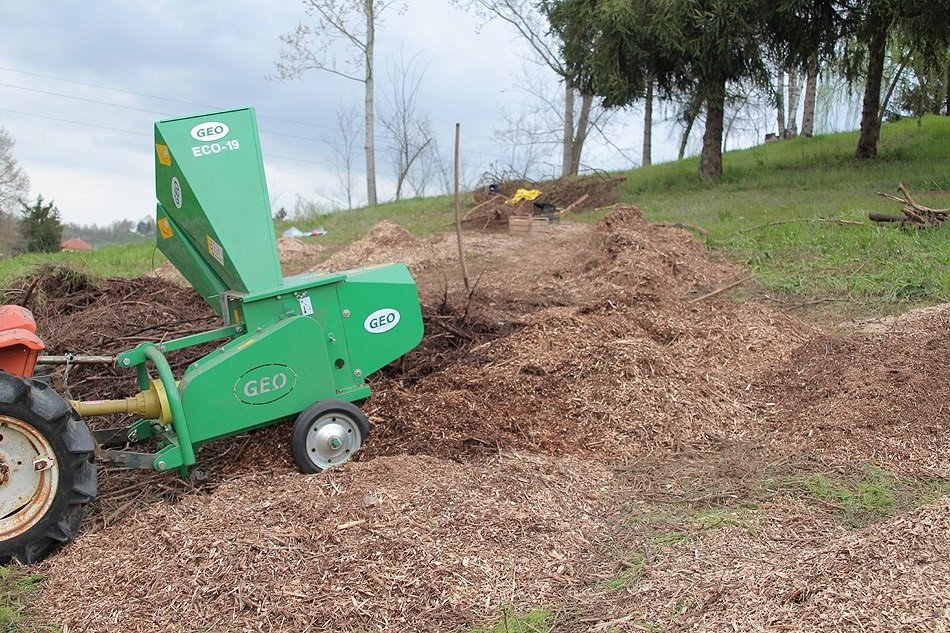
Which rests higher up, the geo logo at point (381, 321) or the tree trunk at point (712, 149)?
the tree trunk at point (712, 149)

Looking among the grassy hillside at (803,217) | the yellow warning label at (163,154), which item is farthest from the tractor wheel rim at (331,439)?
the grassy hillside at (803,217)

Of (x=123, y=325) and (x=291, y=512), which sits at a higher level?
(x=123, y=325)

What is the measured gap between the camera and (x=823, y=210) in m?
12.2

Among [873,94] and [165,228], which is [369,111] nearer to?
[873,94]

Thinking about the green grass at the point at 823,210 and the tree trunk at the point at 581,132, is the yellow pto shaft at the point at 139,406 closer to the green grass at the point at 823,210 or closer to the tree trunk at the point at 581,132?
the green grass at the point at 823,210

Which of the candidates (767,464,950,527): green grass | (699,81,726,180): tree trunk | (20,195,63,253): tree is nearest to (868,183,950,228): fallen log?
(767,464,950,527): green grass

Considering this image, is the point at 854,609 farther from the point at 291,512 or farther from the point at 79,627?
the point at 79,627

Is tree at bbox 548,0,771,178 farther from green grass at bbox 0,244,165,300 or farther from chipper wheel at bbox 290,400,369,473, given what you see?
chipper wheel at bbox 290,400,369,473

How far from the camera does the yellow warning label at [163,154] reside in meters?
4.61

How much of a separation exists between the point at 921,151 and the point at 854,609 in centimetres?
1659

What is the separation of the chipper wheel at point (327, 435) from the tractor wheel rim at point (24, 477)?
3.69ft

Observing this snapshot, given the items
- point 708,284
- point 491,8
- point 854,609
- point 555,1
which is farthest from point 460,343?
point 491,8

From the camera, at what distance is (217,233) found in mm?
4484

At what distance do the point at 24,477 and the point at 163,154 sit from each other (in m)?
1.90
